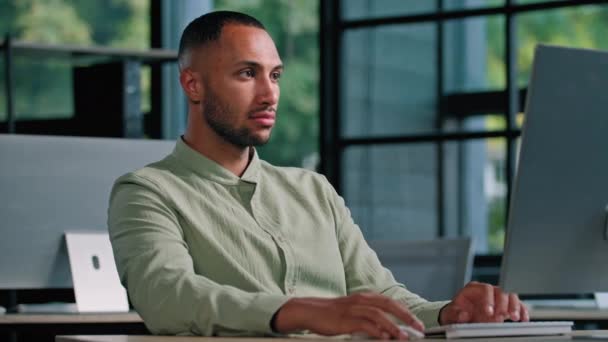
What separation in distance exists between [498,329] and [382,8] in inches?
152

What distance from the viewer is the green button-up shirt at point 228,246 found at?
168 cm

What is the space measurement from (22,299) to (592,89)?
8.02 feet

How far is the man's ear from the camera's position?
2.10 meters

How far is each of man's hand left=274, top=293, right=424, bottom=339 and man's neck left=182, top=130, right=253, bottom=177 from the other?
1.80 ft

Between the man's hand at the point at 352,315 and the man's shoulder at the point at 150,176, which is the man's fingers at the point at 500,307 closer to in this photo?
the man's hand at the point at 352,315

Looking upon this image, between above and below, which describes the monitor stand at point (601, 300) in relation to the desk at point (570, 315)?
below

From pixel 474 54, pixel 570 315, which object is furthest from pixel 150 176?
pixel 474 54

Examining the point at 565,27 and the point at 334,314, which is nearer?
the point at 334,314

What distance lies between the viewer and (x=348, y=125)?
5.52 m

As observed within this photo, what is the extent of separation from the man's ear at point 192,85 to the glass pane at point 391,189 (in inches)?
128

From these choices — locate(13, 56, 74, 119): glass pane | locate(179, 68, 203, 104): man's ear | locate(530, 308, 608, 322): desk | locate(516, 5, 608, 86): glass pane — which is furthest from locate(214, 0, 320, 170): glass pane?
locate(179, 68, 203, 104): man's ear

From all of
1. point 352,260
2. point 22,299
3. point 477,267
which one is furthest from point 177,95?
point 352,260

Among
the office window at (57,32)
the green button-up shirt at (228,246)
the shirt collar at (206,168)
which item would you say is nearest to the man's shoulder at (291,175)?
the green button-up shirt at (228,246)

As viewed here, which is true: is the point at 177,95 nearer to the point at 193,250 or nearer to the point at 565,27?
the point at 565,27
